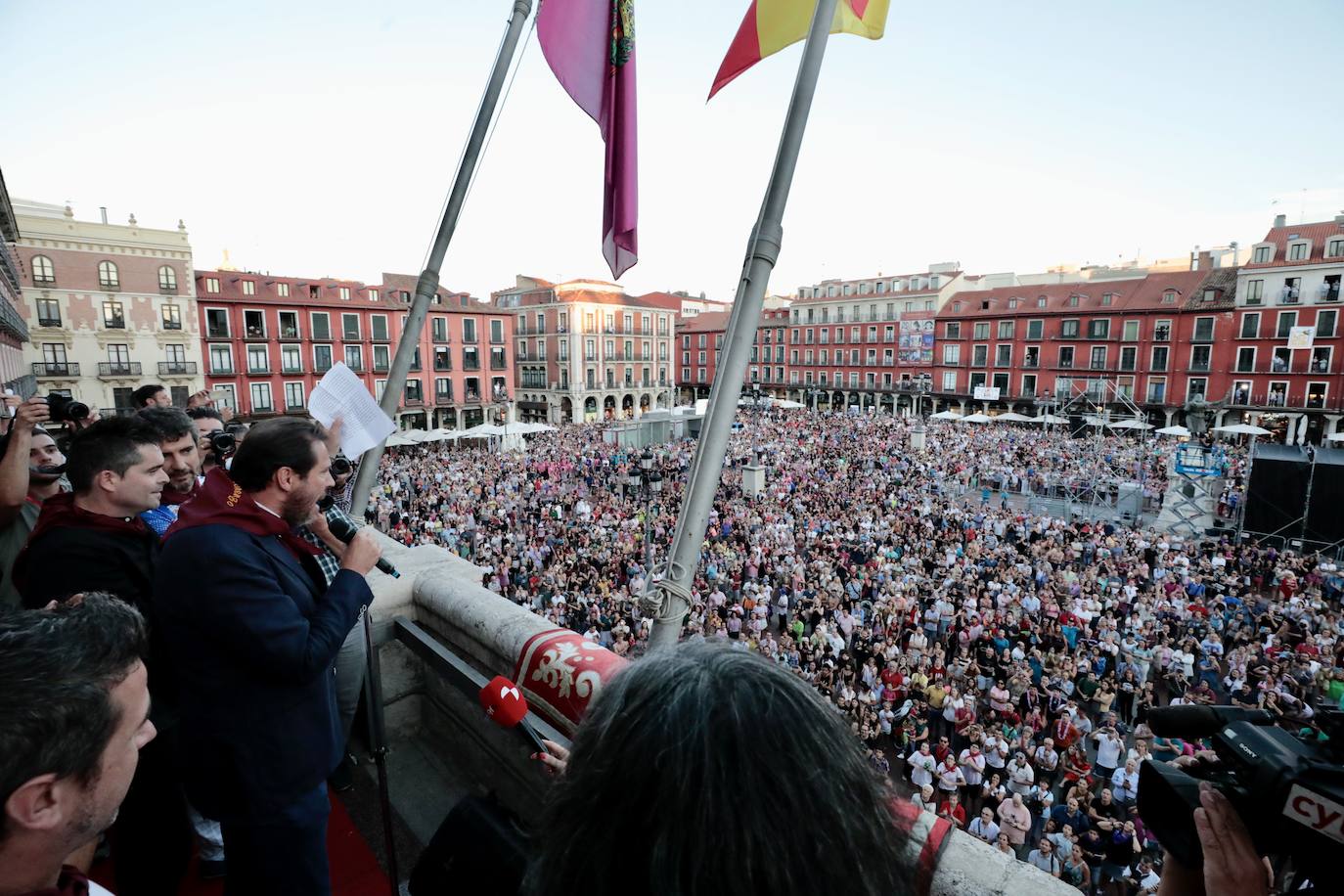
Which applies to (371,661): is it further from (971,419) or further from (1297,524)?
(971,419)

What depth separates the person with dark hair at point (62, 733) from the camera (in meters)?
0.93

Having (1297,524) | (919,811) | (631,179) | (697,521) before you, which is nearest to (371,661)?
(697,521)

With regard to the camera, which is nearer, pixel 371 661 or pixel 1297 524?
pixel 371 661

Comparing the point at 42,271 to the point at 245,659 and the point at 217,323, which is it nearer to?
the point at 217,323

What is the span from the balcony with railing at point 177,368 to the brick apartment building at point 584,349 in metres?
20.8

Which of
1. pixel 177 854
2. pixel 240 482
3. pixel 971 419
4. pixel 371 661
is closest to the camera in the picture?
pixel 240 482

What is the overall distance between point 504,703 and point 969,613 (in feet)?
34.6

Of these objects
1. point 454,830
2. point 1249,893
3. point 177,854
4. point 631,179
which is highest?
point 631,179

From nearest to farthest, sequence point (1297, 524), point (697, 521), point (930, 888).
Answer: point (930, 888) < point (697, 521) < point (1297, 524)

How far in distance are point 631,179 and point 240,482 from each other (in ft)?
7.81

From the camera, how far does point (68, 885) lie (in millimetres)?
1042

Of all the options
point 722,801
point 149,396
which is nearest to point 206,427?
point 149,396

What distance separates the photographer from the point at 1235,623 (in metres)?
10.6

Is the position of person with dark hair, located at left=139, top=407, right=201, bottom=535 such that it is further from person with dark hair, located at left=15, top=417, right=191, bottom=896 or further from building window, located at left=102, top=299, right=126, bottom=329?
building window, located at left=102, top=299, right=126, bottom=329
